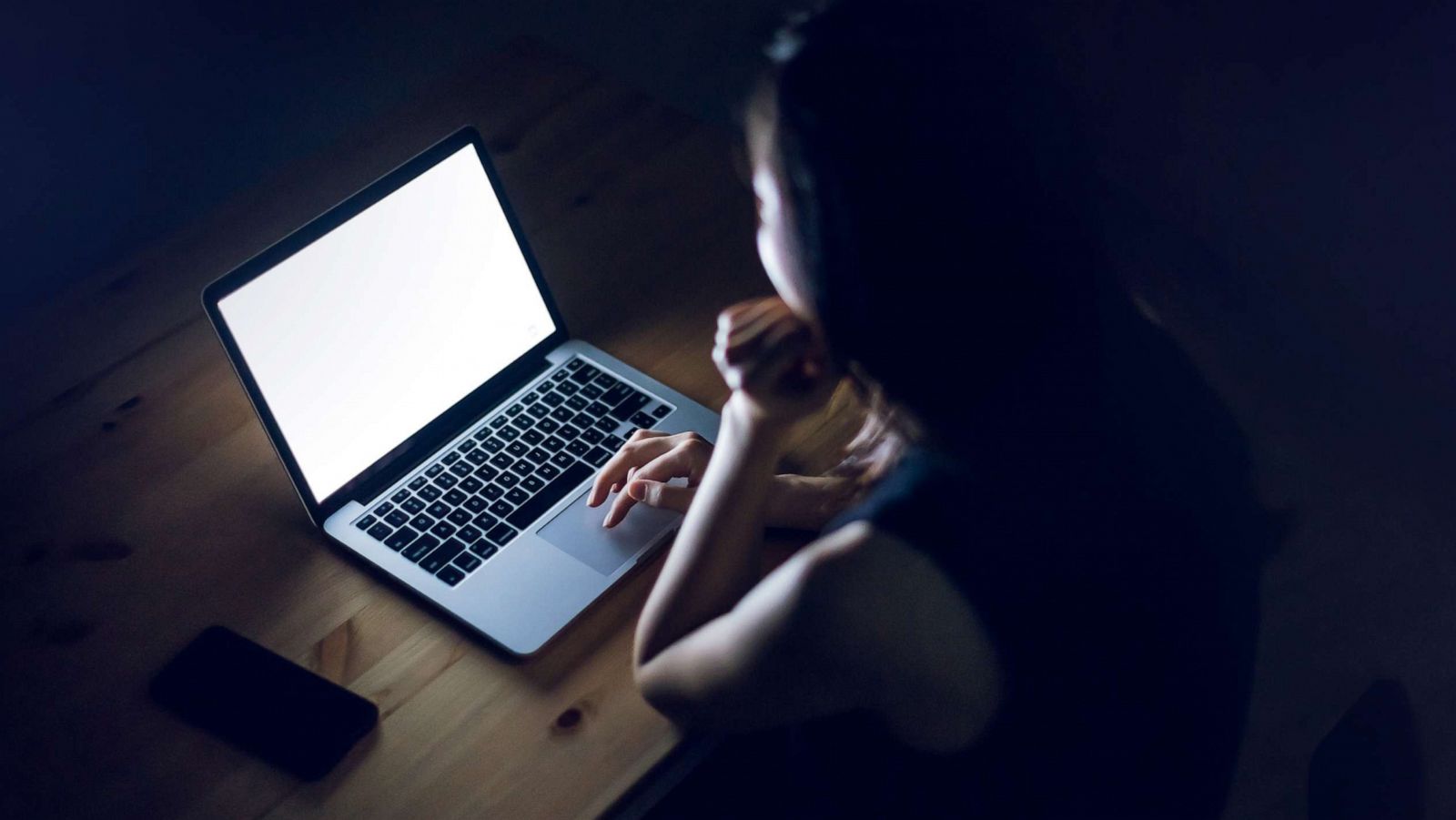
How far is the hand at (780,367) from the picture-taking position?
36.5 inches

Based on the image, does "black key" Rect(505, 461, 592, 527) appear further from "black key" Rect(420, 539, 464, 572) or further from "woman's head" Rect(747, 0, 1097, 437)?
"woman's head" Rect(747, 0, 1097, 437)

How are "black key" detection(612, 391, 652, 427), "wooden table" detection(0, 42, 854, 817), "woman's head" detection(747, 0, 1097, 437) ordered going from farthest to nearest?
"black key" detection(612, 391, 652, 427) < "wooden table" detection(0, 42, 854, 817) < "woman's head" detection(747, 0, 1097, 437)

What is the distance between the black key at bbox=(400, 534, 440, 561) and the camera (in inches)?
41.4

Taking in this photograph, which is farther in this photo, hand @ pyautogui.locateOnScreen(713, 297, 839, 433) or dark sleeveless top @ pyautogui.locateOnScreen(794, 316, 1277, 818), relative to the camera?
hand @ pyautogui.locateOnScreen(713, 297, 839, 433)

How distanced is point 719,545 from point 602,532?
6.3 inches

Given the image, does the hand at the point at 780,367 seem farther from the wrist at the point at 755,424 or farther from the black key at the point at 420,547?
the black key at the point at 420,547

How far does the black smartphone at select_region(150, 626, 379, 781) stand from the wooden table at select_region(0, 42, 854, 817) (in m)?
0.01

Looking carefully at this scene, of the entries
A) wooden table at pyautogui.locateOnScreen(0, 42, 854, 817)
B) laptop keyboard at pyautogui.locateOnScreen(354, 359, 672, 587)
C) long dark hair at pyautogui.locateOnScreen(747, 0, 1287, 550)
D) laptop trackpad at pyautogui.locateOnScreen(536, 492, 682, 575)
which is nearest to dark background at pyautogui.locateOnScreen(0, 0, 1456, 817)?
wooden table at pyautogui.locateOnScreen(0, 42, 854, 817)

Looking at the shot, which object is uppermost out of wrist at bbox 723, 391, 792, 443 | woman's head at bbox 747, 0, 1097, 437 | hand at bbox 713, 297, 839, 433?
woman's head at bbox 747, 0, 1097, 437

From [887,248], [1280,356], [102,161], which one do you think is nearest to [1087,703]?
[887,248]

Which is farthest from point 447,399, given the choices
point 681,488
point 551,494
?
point 681,488

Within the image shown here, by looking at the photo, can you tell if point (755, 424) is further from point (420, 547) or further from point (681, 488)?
point (420, 547)

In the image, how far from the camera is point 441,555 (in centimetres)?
105

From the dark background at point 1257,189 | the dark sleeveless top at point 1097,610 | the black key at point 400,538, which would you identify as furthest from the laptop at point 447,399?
the dark background at point 1257,189
